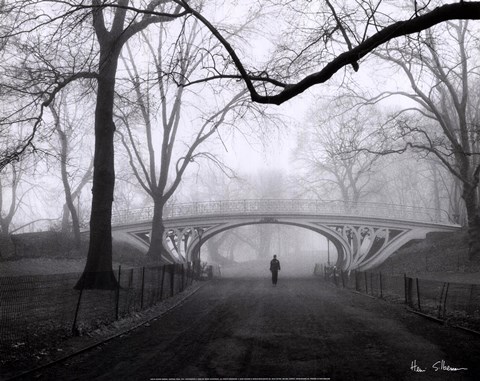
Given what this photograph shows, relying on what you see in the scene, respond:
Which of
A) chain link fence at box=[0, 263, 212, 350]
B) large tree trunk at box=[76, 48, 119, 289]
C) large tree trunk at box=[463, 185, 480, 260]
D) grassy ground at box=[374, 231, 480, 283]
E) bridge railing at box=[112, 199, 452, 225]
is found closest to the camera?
chain link fence at box=[0, 263, 212, 350]

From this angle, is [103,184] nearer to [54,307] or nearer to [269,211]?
[54,307]

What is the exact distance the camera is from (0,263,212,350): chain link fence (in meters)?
7.44

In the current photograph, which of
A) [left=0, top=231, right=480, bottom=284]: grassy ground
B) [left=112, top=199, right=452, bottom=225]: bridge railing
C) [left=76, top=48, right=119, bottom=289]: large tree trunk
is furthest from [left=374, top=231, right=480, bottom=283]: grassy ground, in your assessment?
[left=76, top=48, right=119, bottom=289]: large tree trunk

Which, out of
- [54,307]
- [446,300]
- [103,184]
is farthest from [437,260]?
[54,307]

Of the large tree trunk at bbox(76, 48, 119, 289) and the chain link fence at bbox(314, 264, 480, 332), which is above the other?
the large tree trunk at bbox(76, 48, 119, 289)

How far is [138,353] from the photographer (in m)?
7.57

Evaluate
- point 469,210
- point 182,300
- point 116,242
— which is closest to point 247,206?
point 116,242

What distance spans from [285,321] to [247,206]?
85.8 feet

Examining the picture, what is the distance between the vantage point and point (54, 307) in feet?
29.1

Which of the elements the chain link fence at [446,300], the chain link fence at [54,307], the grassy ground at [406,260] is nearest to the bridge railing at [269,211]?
the grassy ground at [406,260]
